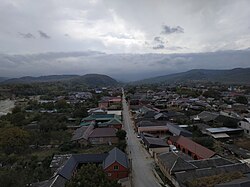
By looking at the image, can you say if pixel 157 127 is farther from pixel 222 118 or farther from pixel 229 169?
pixel 229 169

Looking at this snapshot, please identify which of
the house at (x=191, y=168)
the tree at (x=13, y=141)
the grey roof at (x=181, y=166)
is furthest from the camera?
the tree at (x=13, y=141)

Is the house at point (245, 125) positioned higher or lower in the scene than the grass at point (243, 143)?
higher

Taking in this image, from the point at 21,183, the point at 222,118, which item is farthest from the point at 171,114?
the point at 21,183

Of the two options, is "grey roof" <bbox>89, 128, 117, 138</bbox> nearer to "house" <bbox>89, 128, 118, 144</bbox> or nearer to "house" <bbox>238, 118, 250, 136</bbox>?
"house" <bbox>89, 128, 118, 144</bbox>

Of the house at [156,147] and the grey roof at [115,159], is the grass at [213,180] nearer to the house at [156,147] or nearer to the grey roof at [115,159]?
the grey roof at [115,159]

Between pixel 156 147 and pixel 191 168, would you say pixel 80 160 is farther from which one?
pixel 191 168

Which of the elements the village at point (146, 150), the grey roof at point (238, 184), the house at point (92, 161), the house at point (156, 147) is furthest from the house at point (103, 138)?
the grey roof at point (238, 184)

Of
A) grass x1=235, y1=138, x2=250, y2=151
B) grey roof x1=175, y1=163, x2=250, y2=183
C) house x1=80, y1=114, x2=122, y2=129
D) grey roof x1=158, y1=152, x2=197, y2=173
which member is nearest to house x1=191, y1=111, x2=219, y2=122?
grass x1=235, y1=138, x2=250, y2=151
